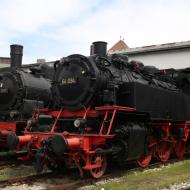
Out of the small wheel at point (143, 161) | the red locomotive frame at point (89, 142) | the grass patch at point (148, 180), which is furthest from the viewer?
the small wheel at point (143, 161)

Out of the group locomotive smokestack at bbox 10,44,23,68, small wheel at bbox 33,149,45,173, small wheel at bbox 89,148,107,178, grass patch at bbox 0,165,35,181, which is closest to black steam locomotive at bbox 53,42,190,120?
small wheel at bbox 89,148,107,178

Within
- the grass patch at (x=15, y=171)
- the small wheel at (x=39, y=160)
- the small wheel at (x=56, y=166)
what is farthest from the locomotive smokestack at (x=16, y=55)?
the small wheel at (x=39, y=160)

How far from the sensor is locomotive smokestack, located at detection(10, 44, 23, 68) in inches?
544

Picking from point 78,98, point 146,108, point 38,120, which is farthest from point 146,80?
point 38,120

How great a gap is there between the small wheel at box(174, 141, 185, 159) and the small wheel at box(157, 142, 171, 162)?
83cm

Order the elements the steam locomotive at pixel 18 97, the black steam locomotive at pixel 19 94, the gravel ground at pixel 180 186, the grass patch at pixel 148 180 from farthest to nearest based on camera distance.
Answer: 1. the black steam locomotive at pixel 19 94
2. the steam locomotive at pixel 18 97
3. the gravel ground at pixel 180 186
4. the grass patch at pixel 148 180

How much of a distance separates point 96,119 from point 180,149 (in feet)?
15.4

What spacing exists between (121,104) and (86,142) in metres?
1.79

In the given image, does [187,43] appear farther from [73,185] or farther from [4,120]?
[73,185]

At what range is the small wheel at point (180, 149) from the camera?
12.4 metres

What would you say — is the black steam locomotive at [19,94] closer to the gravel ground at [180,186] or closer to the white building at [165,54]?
the gravel ground at [180,186]

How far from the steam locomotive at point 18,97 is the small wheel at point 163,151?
141 inches

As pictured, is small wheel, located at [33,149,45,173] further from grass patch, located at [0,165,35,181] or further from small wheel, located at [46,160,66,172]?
grass patch, located at [0,165,35,181]

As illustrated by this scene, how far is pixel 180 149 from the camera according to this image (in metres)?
12.6
